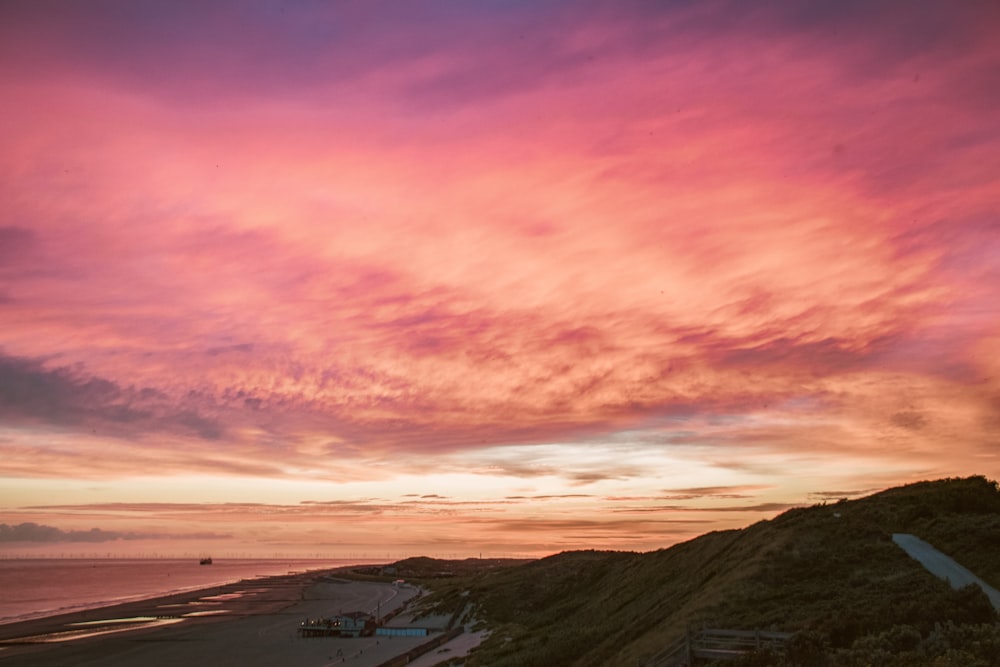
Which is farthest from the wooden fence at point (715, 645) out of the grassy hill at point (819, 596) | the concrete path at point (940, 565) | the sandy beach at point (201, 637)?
the sandy beach at point (201, 637)

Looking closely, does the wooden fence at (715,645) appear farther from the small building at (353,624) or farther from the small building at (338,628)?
the small building at (338,628)

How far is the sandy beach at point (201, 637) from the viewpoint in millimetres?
64938

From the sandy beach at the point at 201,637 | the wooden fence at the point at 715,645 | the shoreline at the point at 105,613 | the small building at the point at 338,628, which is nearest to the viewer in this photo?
the wooden fence at the point at 715,645

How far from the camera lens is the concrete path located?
30.5 m

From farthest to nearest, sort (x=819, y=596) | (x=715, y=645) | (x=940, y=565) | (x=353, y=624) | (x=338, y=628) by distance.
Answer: (x=353, y=624) < (x=338, y=628) < (x=940, y=565) < (x=819, y=596) < (x=715, y=645)

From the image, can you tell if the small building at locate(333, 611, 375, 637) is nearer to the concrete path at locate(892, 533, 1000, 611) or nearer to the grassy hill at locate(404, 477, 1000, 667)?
the grassy hill at locate(404, 477, 1000, 667)

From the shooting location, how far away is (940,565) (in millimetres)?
34312

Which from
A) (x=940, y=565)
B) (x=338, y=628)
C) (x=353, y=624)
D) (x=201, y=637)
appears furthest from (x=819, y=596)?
(x=201, y=637)

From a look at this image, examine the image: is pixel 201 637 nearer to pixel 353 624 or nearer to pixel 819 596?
pixel 353 624

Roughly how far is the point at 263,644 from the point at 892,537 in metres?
61.4

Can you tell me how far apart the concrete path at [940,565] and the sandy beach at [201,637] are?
37655 mm

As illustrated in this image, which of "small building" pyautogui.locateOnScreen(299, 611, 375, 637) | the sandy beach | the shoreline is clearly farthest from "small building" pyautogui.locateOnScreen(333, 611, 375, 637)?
the shoreline

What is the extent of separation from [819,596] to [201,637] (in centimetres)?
6992

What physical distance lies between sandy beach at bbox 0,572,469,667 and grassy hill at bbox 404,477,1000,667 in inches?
660
